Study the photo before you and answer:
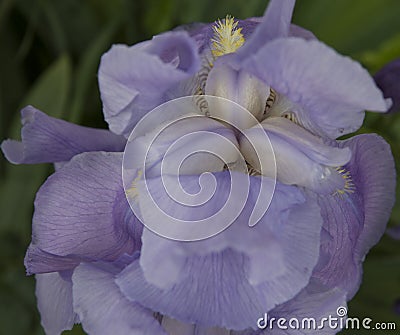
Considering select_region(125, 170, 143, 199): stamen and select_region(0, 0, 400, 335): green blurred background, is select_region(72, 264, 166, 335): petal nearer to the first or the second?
select_region(125, 170, 143, 199): stamen

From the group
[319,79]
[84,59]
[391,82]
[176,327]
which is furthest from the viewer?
[84,59]

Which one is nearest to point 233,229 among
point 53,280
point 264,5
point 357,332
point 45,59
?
point 53,280

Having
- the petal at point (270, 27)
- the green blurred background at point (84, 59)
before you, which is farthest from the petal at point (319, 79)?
the green blurred background at point (84, 59)

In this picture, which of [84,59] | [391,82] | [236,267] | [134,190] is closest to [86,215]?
[134,190]

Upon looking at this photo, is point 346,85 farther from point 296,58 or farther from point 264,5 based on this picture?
point 264,5

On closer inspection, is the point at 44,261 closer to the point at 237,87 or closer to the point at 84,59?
the point at 237,87

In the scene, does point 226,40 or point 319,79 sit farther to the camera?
point 226,40
